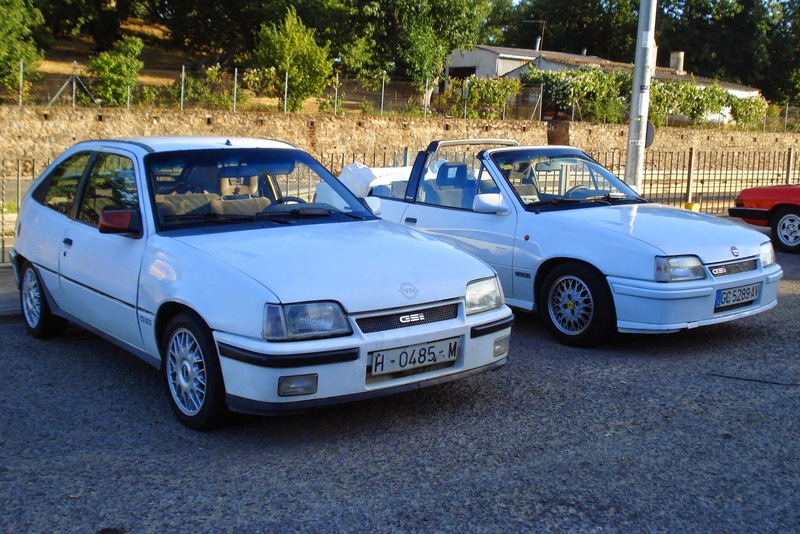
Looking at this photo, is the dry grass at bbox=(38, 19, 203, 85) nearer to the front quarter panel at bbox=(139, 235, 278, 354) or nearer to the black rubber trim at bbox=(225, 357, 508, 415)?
the front quarter panel at bbox=(139, 235, 278, 354)

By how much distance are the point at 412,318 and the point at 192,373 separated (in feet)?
4.01

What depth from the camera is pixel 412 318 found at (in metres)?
4.64

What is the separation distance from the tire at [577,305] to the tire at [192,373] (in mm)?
3058

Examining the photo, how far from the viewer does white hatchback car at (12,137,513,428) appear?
172 inches

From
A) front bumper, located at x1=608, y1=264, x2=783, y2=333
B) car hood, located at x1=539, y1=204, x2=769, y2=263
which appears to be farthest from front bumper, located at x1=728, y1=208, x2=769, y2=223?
front bumper, located at x1=608, y1=264, x2=783, y2=333

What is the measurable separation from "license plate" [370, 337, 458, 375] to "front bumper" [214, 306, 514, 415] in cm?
3

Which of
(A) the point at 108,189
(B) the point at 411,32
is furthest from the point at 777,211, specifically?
(B) the point at 411,32

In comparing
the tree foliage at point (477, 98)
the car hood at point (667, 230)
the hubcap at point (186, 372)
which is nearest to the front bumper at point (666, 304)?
the car hood at point (667, 230)

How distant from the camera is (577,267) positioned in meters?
6.67

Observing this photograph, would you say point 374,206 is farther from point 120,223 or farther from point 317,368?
point 317,368

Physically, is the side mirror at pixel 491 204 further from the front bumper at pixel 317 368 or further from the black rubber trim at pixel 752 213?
the black rubber trim at pixel 752 213

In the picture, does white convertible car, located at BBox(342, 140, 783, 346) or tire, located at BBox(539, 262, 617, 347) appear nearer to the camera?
white convertible car, located at BBox(342, 140, 783, 346)

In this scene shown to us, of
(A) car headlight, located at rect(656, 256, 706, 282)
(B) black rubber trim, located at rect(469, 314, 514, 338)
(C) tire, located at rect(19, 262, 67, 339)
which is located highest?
(A) car headlight, located at rect(656, 256, 706, 282)

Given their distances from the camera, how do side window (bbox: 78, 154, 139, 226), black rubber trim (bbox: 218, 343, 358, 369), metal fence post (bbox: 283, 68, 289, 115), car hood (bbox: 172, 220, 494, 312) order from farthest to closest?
1. metal fence post (bbox: 283, 68, 289, 115)
2. side window (bbox: 78, 154, 139, 226)
3. car hood (bbox: 172, 220, 494, 312)
4. black rubber trim (bbox: 218, 343, 358, 369)
